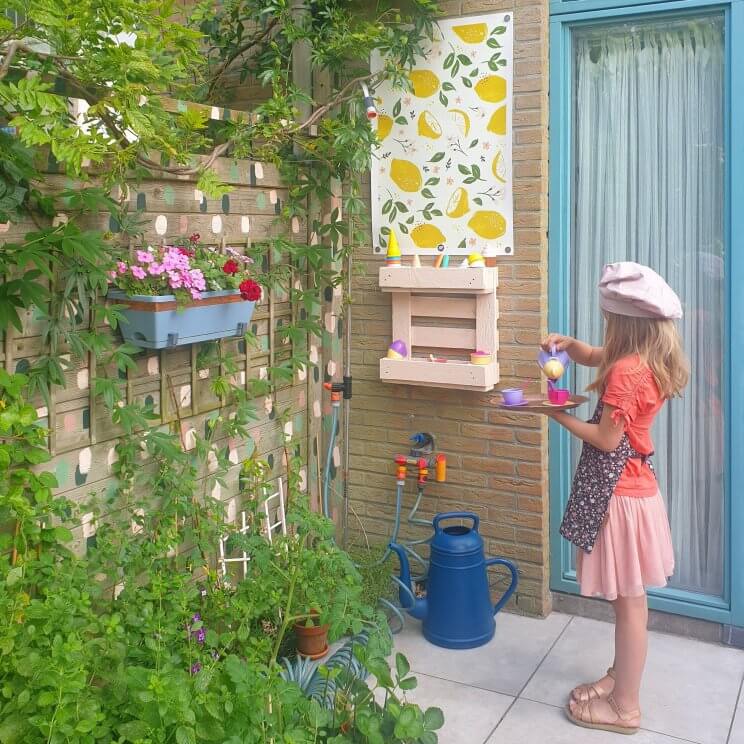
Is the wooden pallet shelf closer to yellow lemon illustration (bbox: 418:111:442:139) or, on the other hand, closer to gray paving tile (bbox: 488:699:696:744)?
yellow lemon illustration (bbox: 418:111:442:139)

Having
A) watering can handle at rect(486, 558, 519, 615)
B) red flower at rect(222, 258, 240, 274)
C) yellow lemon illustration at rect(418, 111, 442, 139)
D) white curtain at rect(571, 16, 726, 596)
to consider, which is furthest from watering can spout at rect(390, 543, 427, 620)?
yellow lemon illustration at rect(418, 111, 442, 139)

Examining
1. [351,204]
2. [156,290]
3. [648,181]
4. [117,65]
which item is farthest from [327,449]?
Result: [117,65]

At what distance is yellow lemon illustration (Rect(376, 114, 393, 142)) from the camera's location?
3963mm

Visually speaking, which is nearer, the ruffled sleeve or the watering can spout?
the ruffled sleeve

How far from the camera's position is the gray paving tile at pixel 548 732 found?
3.03 meters

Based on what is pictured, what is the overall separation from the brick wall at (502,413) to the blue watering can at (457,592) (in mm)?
239

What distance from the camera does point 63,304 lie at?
2.67 m

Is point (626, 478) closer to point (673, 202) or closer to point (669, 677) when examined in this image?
point (669, 677)

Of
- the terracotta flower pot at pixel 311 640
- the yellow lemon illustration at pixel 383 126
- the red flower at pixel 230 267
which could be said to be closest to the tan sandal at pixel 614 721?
the terracotta flower pot at pixel 311 640

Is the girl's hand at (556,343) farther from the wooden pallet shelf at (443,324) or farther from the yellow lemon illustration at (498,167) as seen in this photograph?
the yellow lemon illustration at (498,167)

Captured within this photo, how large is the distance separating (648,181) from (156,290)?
196cm

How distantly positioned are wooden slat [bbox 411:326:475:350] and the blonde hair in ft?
3.05

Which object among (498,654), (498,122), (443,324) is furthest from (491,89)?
(498,654)

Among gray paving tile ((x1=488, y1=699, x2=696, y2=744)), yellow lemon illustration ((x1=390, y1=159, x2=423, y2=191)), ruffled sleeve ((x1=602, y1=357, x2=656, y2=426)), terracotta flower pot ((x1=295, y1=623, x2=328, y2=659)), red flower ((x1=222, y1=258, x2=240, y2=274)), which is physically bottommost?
gray paving tile ((x1=488, y1=699, x2=696, y2=744))
